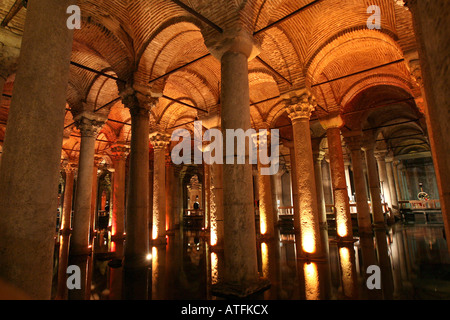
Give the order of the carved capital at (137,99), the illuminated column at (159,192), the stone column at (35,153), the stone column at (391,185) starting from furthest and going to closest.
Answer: the stone column at (391,185), the illuminated column at (159,192), the carved capital at (137,99), the stone column at (35,153)

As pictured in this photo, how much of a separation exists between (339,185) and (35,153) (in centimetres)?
926

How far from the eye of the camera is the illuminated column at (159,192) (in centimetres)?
1059

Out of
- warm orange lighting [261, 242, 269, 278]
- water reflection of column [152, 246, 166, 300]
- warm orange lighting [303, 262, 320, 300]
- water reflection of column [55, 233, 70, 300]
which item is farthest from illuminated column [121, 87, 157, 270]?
warm orange lighting [303, 262, 320, 300]

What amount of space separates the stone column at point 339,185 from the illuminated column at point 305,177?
2825 mm

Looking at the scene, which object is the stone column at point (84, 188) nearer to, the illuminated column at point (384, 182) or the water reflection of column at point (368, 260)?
the water reflection of column at point (368, 260)

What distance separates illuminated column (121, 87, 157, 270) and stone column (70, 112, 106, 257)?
2.52 meters

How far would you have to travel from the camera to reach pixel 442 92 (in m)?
1.64

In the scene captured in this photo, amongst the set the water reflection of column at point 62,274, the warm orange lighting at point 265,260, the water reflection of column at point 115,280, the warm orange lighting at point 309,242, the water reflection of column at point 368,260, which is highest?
the warm orange lighting at point 309,242

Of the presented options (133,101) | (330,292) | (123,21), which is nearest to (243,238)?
(330,292)

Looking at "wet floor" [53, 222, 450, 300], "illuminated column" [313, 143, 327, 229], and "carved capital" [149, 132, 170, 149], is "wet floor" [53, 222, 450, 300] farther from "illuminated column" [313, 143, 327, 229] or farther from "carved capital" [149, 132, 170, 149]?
"carved capital" [149, 132, 170, 149]

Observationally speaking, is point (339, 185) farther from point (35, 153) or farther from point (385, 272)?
point (35, 153)

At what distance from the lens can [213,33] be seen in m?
5.24

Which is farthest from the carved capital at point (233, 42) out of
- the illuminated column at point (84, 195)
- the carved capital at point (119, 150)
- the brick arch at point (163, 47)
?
the carved capital at point (119, 150)

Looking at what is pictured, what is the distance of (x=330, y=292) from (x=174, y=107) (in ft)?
33.0
